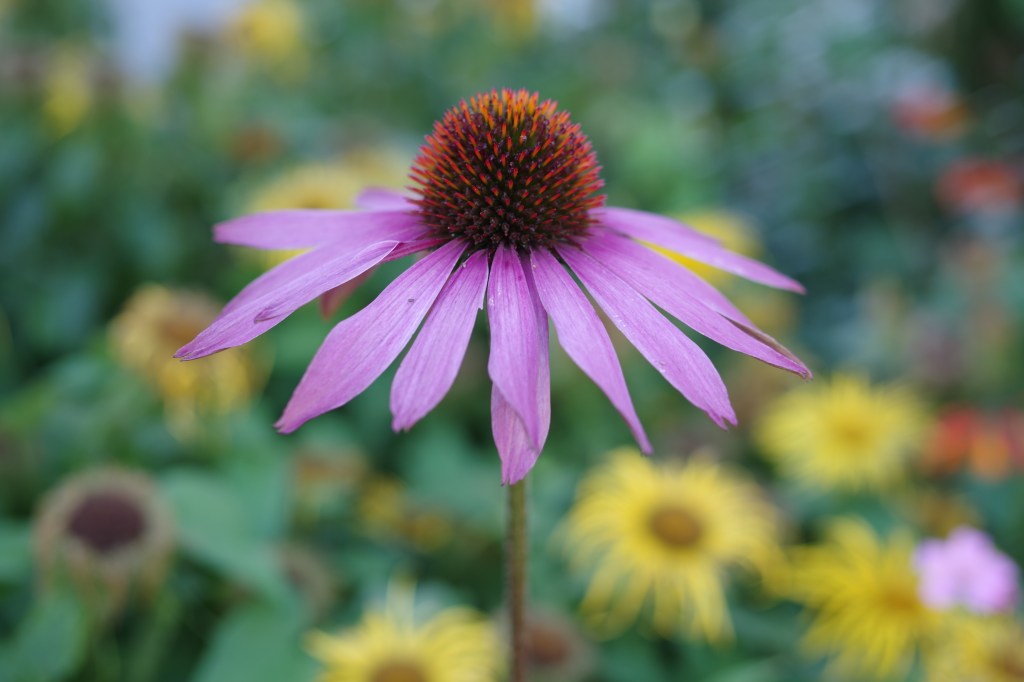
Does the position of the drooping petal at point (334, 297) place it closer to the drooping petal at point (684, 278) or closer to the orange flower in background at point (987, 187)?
the drooping petal at point (684, 278)

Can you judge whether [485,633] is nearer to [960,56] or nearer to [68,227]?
[68,227]

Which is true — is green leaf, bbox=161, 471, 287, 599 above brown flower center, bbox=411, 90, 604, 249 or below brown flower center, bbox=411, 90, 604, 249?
below

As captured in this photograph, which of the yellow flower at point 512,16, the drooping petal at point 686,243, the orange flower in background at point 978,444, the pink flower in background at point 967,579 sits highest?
the yellow flower at point 512,16

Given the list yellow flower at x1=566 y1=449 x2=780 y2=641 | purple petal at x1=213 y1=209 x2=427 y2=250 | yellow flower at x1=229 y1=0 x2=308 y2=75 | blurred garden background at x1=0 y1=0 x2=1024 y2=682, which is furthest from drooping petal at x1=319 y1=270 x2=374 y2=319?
yellow flower at x1=229 y1=0 x2=308 y2=75

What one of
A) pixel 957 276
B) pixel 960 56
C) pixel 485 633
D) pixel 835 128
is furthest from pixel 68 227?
pixel 960 56

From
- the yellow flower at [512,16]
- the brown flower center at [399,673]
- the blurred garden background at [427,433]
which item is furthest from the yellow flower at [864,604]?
the yellow flower at [512,16]

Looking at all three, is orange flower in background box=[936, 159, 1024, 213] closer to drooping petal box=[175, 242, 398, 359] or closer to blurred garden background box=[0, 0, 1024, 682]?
blurred garden background box=[0, 0, 1024, 682]

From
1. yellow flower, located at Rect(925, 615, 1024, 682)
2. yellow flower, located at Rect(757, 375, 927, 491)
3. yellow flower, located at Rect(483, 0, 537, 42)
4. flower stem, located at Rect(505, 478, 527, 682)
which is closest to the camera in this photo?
flower stem, located at Rect(505, 478, 527, 682)
